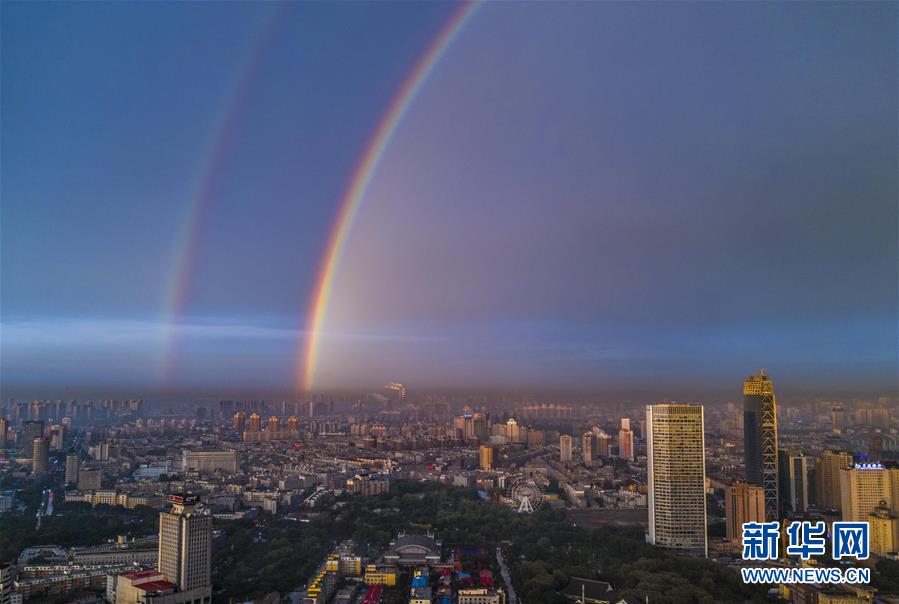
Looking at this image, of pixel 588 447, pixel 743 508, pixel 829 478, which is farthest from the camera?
pixel 588 447

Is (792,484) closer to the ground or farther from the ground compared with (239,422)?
farther from the ground

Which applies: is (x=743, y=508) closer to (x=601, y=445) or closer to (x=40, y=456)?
(x=601, y=445)

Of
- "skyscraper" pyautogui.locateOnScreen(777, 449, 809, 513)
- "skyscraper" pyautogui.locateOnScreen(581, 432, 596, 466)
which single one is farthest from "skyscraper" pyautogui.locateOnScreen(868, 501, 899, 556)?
"skyscraper" pyautogui.locateOnScreen(581, 432, 596, 466)

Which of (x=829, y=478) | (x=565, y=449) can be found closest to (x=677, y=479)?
(x=829, y=478)
